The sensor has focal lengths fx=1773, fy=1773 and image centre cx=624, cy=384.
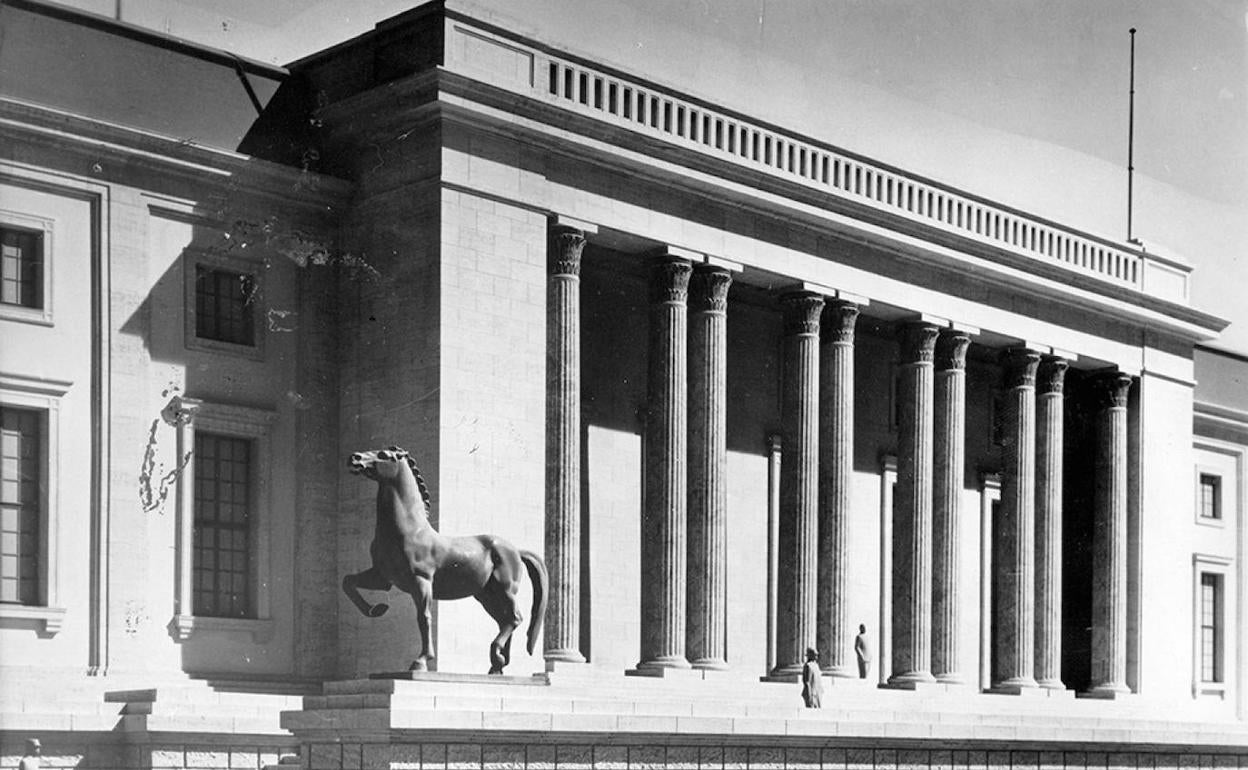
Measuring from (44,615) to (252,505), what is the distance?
507cm

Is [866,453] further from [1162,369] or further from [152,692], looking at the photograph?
[152,692]

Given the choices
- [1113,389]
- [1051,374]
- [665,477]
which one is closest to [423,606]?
[665,477]

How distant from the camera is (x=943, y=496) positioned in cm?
4659

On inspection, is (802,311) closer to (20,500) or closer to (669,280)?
(669,280)

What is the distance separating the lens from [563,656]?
35375 mm

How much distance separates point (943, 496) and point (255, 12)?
2168cm

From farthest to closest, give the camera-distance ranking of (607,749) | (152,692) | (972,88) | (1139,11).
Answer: (1139,11)
(972,88)
(152,692)
(607,749)

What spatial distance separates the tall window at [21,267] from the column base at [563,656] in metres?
11.8

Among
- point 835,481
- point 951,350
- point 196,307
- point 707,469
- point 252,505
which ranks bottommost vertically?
point 252,505

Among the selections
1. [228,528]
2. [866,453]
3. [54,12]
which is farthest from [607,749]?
[866,453]

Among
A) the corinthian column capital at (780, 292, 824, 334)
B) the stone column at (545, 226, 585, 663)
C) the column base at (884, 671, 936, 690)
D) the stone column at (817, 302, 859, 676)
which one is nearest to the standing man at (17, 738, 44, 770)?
the stone column at (545, 226, 585, 663)

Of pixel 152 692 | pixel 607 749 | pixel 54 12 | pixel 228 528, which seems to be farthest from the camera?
pixel 228 528

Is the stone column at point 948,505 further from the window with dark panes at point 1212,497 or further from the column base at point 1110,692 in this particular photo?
the window with dark panes at point 1212,497

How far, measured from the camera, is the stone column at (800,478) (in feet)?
138
